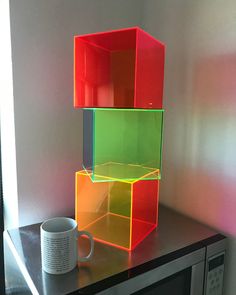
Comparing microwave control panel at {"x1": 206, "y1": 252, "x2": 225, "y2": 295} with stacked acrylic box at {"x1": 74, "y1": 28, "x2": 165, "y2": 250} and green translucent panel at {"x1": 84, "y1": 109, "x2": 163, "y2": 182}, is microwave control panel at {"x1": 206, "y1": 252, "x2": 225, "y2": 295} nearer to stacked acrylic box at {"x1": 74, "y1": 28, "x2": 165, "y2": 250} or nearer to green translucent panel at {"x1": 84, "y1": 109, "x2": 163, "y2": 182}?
stacked acrylic box at {"x1": 74, "y1": 28, "x2": 165, "y2": 250}

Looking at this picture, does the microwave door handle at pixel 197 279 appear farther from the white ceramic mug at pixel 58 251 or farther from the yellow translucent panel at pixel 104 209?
the white ceramic mug at pixel 58 251

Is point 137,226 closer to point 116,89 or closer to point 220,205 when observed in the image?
point 220,205

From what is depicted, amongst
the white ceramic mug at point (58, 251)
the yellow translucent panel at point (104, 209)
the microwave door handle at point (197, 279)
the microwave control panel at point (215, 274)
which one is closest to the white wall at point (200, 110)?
the microwave control panel at point (215, 274)

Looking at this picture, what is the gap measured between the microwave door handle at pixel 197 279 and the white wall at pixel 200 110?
17cm

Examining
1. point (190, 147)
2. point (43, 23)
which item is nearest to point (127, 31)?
point (43, 23)

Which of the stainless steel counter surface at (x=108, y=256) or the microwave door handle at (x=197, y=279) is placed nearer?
the stainless steel counter surface at (x=108, y=256)

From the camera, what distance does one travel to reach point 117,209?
1.17m

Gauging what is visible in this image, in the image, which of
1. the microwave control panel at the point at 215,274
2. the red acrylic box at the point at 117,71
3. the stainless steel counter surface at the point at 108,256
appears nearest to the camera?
the stainless steel counter surface at the point at 108,256

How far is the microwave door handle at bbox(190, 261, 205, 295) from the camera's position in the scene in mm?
926

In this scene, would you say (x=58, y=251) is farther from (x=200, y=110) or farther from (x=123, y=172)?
(x=200, y=110)

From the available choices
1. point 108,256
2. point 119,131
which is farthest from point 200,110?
point 108,256

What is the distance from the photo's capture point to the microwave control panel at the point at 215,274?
3.19 ft

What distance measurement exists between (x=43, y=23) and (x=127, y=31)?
16.7 inches

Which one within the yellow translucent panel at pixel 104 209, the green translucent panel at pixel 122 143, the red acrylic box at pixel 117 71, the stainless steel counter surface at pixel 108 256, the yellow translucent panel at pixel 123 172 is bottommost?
the stainless steel counter surface at pixel 108 256
